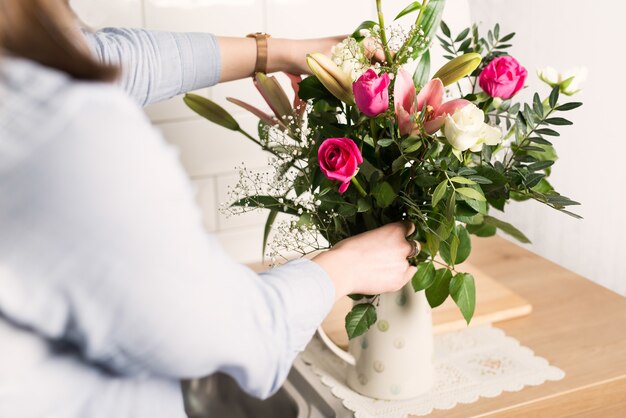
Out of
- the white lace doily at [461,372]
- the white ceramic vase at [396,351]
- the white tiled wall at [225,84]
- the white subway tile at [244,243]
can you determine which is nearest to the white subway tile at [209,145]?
the white tiled wall at [225,84]

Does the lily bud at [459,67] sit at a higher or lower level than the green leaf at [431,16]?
lower

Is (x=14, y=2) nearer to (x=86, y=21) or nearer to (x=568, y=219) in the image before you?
(x=86, y=21)

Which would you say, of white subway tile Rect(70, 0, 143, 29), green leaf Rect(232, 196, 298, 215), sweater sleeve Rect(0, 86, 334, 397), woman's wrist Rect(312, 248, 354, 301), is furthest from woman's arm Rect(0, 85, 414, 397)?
white subway tile Rect(70, 0, 143, 29)

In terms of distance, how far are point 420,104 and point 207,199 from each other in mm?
683

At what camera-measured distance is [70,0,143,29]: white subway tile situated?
50.1 inches

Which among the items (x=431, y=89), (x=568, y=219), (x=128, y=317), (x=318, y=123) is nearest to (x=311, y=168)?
(x=318, y=123)

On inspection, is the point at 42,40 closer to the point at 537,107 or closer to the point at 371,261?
the point at 371,261

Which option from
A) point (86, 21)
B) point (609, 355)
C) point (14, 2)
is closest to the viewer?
point (14, 2)

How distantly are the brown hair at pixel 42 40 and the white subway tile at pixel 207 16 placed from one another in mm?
781

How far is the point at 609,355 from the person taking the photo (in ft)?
3.77

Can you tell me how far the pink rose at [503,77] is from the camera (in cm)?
92

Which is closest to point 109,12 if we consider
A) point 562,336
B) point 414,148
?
point 414,148

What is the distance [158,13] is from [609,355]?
35.9 inches

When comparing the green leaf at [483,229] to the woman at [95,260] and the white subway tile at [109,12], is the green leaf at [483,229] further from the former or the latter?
the white subway tile at [109,12]
